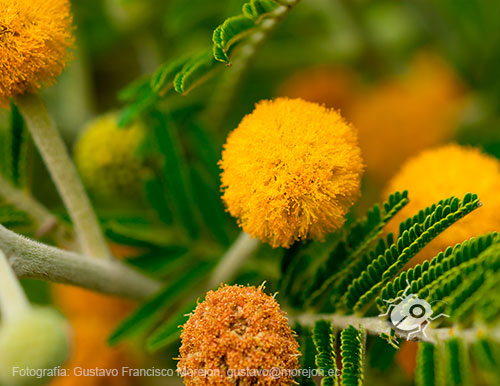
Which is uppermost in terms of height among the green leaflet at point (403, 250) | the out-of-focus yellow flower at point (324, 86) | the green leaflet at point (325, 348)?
the out-of-focus yellow flower at point (324, 86)

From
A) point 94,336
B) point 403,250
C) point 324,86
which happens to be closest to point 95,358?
point 94,336

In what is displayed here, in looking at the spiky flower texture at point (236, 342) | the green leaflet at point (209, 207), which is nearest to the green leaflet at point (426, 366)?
the spiky flower texture at point (236, 342)

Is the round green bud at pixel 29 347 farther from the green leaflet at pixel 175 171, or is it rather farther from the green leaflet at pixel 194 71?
the green leaflet at pixel 175 171

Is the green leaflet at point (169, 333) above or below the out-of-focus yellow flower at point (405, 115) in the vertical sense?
below

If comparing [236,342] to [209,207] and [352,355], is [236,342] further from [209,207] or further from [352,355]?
[209,207]

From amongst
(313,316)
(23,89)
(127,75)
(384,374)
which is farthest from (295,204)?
(127,75)

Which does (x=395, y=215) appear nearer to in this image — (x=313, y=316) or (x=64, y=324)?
(x=313, y=316)

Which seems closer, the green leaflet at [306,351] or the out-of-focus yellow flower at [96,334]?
the green leaflet at [306,351]
